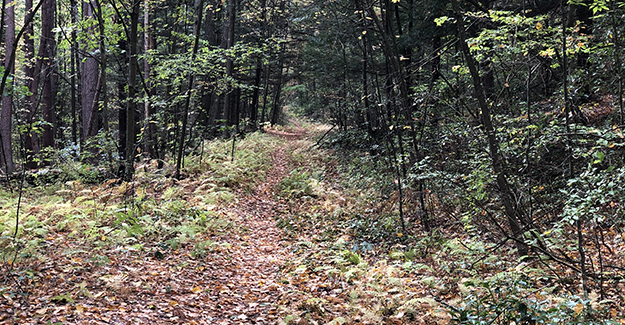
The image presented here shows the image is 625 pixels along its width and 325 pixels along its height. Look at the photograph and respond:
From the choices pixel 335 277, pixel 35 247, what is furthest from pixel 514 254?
pixel 35 247

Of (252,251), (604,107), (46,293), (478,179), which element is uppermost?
(604,107)

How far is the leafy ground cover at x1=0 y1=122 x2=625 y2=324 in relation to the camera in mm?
4121

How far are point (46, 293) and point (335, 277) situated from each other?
159 inches

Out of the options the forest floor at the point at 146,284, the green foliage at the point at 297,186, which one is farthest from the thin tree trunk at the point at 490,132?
the green foliage at the point at 297,186

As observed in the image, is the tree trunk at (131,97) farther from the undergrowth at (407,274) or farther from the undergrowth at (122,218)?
the undergrowth at (407,274)

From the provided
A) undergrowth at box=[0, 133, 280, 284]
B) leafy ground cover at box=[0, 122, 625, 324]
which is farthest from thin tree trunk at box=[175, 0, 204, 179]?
leafy ground cover at box=[0, 122, 625, 324]

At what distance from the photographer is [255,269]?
22.0ft

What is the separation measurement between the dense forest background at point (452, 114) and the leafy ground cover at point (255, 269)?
7.5 inches

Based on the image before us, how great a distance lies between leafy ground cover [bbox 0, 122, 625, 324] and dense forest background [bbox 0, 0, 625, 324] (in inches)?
7.5

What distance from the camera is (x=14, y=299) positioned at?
4.01 meters

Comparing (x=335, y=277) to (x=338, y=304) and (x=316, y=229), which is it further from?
(x=316, y=229)

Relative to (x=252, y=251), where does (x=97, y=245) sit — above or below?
above

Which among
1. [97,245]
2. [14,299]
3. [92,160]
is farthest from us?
[92,160]

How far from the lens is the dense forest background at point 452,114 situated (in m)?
4.77
